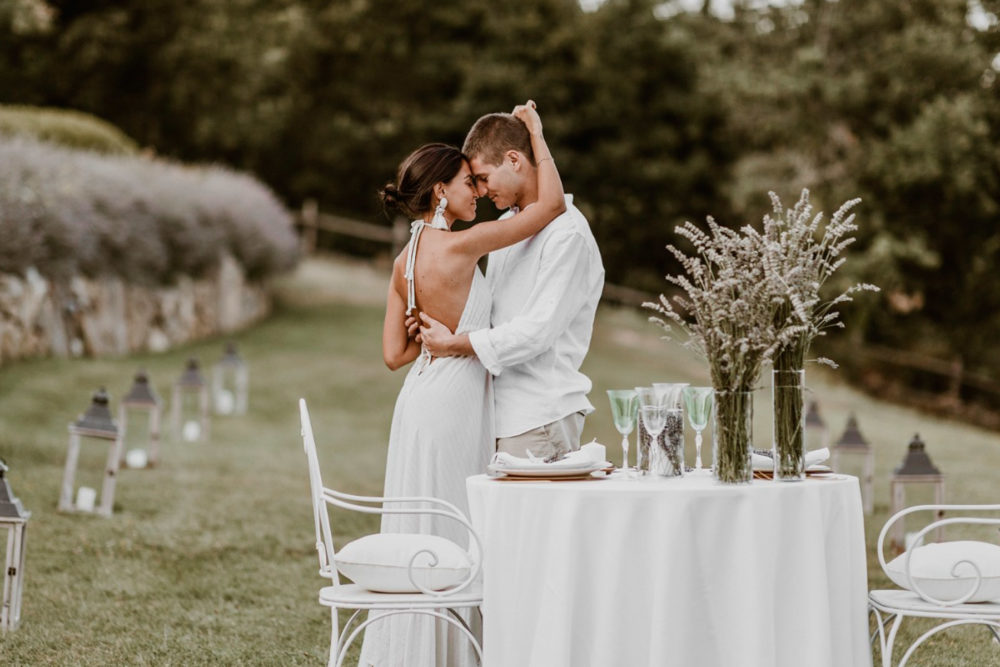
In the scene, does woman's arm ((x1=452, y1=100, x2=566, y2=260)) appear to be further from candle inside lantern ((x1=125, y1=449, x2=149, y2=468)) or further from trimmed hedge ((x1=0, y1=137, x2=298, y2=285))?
trimmed hedge ((x1=0, y1=137, x2=298, y2=285))

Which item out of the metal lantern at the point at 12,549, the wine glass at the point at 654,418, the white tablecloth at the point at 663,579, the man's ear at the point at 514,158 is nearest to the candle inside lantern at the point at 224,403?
the metal lantern at the point at 12,549

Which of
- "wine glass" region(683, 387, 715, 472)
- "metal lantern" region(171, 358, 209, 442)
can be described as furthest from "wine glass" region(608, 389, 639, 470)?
"metal lantern" region(171, 358, 209, 442)

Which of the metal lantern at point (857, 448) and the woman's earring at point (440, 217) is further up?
the woman's earring at point (440, 217)

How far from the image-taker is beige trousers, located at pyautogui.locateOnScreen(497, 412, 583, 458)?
13.0ft

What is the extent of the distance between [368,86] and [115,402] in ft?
54.1

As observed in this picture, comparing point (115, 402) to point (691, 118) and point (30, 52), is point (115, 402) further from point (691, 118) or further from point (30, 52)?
point (691, 118)

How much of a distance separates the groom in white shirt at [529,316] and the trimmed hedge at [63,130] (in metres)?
12.4

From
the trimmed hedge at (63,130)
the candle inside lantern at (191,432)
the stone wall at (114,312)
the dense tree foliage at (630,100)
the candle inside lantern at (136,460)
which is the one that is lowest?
the candle inside lantern at (136,460)

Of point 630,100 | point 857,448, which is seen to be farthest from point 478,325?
point 630,100

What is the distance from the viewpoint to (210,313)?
56.2 feet

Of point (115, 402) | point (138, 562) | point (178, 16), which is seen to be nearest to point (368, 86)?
point (178, 16)

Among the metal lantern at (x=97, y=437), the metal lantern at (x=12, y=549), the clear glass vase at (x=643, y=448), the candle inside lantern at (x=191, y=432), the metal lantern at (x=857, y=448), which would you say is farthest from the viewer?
the candle inside lantern at (x=191, y=432)

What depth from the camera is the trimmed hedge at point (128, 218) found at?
41.2 feet

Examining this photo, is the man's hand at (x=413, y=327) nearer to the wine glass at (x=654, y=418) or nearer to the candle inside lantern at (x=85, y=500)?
the wine glass at (x=654, y=418)
